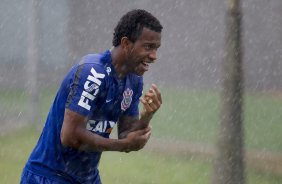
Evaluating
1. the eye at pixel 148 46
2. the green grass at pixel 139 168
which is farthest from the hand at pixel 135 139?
the green grass at pixel 139 168

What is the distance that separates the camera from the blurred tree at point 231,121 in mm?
6789

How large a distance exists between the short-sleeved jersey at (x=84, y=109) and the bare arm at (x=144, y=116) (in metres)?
0.10

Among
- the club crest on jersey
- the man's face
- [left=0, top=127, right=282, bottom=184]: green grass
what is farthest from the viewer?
[left=0, top=127, right=282, bottom=184]: green grass

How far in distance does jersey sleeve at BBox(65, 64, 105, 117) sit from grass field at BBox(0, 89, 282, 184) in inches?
177

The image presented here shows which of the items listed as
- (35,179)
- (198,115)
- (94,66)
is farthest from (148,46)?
(198,115)

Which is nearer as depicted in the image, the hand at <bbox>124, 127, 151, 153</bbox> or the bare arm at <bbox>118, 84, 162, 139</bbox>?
the bare arm at <bbox>118, 84, 162, 139</bbox>

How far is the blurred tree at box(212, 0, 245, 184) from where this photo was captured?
6789mm

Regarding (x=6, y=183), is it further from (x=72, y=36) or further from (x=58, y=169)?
(x=72, y=36)

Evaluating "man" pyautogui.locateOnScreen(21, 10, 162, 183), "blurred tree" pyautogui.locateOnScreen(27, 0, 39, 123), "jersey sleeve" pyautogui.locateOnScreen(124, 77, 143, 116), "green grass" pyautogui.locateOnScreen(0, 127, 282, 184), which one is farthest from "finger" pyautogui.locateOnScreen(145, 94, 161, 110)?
"blurred tree" pyautogui.locateOnScreen(27, 0, 39, 123)

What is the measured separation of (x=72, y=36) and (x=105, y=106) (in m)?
8.86

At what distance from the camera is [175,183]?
25.8 feet

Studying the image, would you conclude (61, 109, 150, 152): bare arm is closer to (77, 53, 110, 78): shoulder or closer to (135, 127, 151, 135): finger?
(135, 127, 151, 135): finger

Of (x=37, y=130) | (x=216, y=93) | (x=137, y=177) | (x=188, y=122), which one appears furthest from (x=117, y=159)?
(x=216, y=93)

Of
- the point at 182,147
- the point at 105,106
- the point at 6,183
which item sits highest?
the point at 105,106
